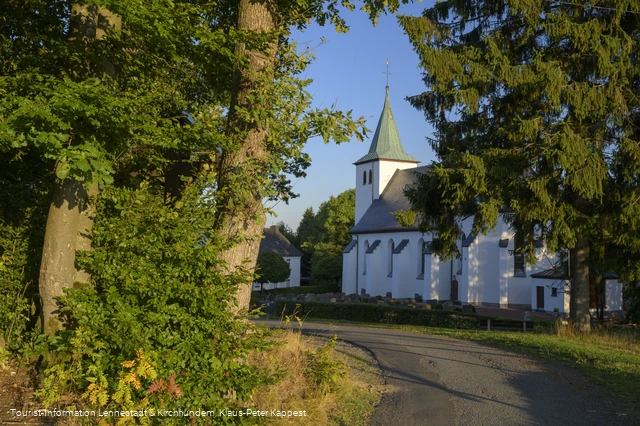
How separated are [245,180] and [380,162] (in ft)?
166

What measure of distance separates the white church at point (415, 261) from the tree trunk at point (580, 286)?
836 cm

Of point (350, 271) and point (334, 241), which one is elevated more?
point (334, 241)

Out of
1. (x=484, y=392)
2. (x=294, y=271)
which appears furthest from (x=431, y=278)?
(x=484, y=392)

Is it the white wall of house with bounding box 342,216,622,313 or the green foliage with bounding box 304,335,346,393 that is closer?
the green foliage with bounding box 304,335,346,393

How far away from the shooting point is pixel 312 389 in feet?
27.5

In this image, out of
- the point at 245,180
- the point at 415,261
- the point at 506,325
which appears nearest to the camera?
the point at 245,180

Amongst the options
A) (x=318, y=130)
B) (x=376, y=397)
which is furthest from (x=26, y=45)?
(x=376, y=397)

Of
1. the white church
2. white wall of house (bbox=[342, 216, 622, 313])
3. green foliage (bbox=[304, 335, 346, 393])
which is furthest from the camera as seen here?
the white church

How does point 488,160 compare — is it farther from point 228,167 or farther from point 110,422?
→ point 110,422

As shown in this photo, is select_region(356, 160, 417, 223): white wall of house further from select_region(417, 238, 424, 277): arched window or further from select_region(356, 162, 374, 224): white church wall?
select_region(417, 238, 424, 277): arched window

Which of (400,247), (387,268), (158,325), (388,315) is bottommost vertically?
(388,315)

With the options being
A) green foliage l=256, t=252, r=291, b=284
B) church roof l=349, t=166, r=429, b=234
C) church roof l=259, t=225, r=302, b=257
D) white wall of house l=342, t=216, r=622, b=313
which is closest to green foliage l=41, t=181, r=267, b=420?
white wall of house l=342, t=216, r=622, b=313

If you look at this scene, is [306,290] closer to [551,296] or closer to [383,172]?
[383,172]

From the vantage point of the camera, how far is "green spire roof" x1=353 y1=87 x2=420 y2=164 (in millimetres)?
57844
